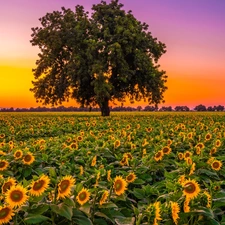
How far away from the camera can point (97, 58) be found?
A: 1286 inches

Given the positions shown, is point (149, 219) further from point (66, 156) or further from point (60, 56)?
point (60, 56)

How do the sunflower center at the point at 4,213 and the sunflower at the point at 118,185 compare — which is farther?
the sunflower at the point at 118,185

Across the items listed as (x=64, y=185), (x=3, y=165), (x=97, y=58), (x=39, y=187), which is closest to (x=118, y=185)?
(x=64, y=185)

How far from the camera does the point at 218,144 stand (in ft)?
19.7

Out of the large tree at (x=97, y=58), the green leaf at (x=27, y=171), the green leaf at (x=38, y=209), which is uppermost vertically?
the large tree at (x=97, y=58)

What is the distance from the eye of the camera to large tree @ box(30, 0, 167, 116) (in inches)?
1255

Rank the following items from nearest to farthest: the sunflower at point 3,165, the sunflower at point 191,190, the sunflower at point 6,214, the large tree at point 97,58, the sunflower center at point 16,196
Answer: the sunflower at point 6,214 → the sunflower center at point 16,196 → the sunflower at point 191,190 → the sunflower at point 3,165 → the large tree at point 97,58

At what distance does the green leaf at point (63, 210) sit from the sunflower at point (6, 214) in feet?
0.83

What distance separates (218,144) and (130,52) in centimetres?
2672

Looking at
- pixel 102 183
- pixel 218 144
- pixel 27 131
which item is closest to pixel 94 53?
pixel 27 131

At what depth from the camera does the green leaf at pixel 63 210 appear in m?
2.32

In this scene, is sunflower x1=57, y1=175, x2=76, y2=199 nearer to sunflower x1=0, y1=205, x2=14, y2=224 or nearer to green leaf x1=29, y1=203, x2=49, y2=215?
green leaf x1=29, y1=203, x2=49, y2=215

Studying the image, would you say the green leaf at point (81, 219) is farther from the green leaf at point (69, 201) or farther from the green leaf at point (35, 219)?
the green leaf at point (35, 219)

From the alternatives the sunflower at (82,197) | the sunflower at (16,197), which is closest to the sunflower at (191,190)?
the sunflower at (82,197)
